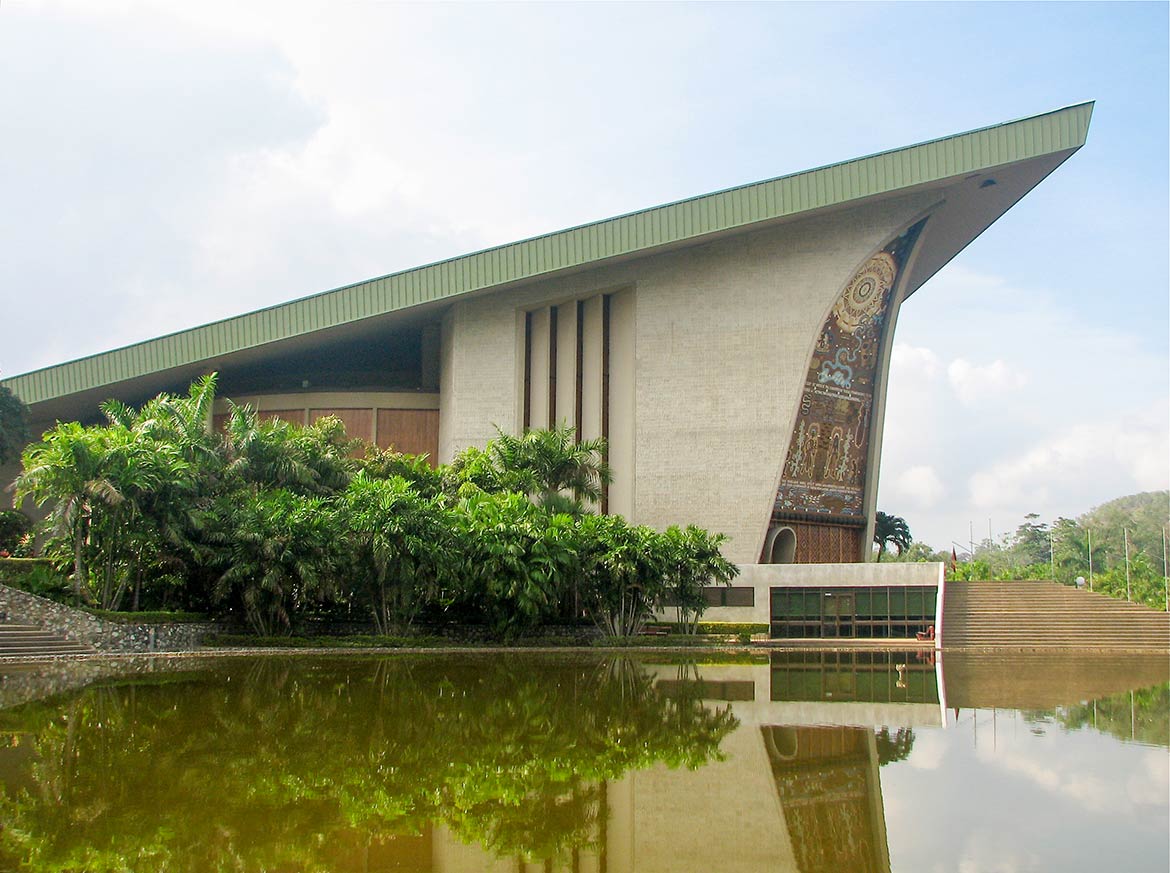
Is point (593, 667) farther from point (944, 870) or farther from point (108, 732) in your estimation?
point (944, 870)

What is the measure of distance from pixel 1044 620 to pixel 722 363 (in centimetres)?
1115

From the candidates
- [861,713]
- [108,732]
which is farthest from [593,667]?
[108,732]

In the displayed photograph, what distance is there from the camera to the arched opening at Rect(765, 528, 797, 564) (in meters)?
32.6

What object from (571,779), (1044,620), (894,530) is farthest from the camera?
(894,530)

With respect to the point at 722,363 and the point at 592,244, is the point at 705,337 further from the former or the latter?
the point at 592,244

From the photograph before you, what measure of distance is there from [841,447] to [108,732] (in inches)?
1075

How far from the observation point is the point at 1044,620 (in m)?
28.9

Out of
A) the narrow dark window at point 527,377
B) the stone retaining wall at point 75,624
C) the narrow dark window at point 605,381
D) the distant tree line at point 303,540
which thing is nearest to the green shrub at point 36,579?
the distant tree line at point 303,540

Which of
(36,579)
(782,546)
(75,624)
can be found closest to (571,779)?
(75,624)

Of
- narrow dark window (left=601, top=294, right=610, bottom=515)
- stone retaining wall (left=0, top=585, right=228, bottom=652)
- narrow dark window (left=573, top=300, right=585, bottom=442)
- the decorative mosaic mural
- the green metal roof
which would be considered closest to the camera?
stone retaining wall (left=0, top=585, right=228, bottom=652)

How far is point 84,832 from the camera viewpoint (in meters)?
5.72

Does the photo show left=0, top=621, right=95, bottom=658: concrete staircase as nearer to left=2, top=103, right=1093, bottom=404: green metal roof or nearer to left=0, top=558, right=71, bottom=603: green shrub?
left=0, top=558, right=71, bottom=603: green shrub

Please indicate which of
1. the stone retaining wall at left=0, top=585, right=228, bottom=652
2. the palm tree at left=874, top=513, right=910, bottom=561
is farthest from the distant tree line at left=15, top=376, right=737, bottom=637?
the palm tree at left=874, top=513, right=910, bottom=561

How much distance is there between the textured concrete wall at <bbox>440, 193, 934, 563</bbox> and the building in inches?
2.3
